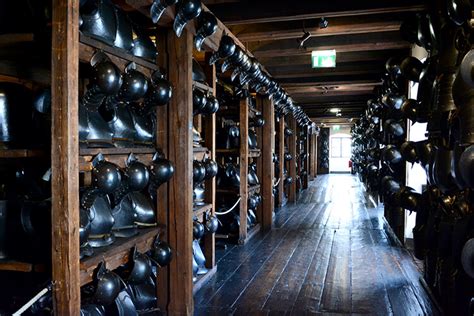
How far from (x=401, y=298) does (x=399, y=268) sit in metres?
0.97

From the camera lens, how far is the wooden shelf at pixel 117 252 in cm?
230

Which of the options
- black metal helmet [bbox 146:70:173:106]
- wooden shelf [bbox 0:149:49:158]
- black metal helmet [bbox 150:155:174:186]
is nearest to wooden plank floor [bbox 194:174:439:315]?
black metal helmet [bbox 150:155:174:186]

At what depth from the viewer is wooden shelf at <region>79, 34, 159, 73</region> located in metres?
2.39

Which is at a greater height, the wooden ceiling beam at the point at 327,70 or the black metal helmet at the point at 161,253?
the wooden ceiling beam at the point at 327,70

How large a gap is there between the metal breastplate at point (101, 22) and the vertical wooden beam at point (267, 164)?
179 inches

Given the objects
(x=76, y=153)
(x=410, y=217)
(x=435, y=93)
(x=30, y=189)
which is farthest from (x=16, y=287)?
(x=410, y=217)

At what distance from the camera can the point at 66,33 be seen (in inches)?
79.0

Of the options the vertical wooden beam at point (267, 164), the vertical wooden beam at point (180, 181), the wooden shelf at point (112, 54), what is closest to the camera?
the wooden shelf at point (112, 54)

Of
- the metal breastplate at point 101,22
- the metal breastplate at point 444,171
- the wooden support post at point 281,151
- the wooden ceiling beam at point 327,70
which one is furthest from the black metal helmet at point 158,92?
the wooden support post at point 281,151

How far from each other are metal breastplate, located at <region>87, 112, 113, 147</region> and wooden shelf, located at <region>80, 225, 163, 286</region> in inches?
23.5

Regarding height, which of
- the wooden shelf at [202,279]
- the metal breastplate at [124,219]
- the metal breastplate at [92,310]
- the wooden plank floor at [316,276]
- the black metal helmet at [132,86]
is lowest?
the wooden plank floor at [316,276]

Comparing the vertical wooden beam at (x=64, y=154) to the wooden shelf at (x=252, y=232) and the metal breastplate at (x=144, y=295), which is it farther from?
the wooden shelf at (x=252, y=232)

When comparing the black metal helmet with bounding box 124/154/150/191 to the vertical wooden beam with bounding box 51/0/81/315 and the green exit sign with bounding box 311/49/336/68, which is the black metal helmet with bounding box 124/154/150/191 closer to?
the vertical wooden beam with bounding box 51/0/81/315

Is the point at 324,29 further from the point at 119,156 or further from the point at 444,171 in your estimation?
the point at 119,156
